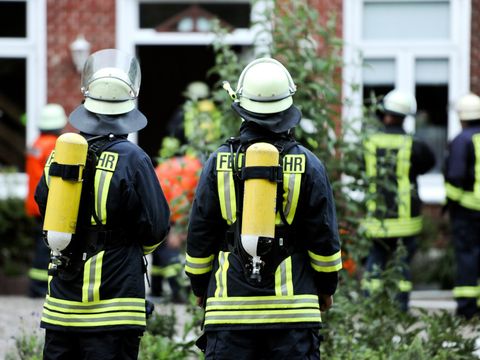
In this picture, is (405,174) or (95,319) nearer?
(95,319)

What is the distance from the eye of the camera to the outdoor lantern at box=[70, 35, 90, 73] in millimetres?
13102

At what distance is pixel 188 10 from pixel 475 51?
3.27 metres

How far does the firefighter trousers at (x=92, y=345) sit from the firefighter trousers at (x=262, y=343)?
457 millimetres

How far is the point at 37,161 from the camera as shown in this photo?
11.2 m

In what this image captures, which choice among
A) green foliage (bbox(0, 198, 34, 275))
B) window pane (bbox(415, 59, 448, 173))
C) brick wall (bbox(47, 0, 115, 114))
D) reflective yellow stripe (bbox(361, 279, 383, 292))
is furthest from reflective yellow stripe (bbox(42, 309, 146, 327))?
window pane (bbox(415, 59, 448, 173))

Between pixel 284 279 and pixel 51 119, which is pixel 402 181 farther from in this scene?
pixel 284 279

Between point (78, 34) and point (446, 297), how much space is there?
5.02 m

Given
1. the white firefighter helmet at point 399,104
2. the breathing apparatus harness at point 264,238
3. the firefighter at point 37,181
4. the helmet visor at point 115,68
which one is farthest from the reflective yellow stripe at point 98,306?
the firefighter at point 37,181

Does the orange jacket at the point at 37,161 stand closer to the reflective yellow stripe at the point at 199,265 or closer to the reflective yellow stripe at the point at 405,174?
A: the reflective yellow stripe at the point at 405,174

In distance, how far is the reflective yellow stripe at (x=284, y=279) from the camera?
520 cm

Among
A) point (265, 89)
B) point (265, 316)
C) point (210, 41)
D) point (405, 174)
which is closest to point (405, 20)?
point (210, 41)

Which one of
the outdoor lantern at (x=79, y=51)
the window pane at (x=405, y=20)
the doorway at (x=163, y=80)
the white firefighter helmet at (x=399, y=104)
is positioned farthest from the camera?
the doorway at (x=163, y=80)

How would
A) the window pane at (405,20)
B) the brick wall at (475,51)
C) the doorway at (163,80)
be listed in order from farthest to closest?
the doorway at (163,80)
the window pane at (405,20)
the brick wall at (475,51)

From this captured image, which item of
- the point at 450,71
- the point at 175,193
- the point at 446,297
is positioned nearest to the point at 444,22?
the point at 450,71
